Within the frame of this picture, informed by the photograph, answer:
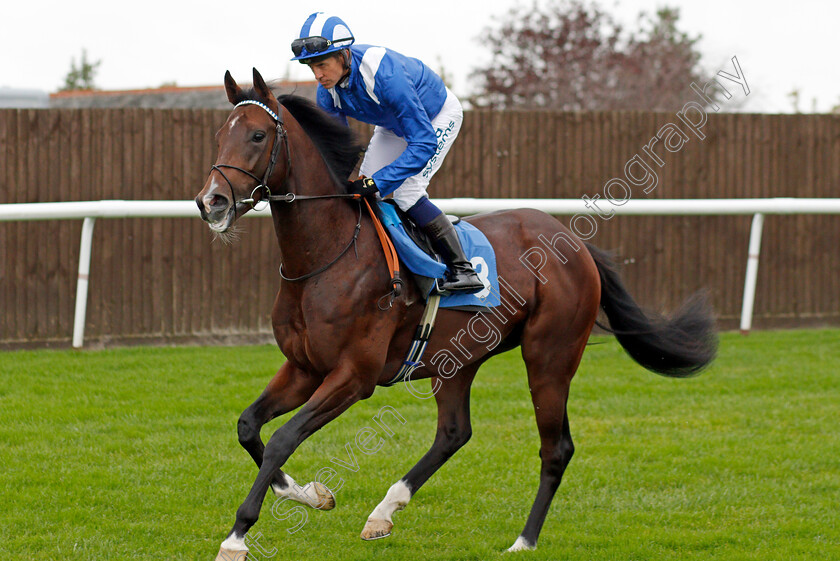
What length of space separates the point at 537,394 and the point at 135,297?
14.8ft

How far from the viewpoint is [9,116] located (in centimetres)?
757

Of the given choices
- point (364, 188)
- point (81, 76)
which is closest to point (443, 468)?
point (364, 188)

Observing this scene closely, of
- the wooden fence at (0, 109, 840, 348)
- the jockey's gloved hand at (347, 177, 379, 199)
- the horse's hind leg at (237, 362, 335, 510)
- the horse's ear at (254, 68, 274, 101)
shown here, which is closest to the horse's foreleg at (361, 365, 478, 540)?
the horse's hind leg at (237, 362, 335, 510)

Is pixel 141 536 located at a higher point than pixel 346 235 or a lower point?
lower

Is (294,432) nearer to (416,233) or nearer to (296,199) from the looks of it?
(296,199)

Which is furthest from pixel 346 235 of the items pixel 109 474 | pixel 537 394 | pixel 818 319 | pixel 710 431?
pixel 818 319

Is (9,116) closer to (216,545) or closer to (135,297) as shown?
(135,297)

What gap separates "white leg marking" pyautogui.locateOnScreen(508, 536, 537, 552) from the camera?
13.4 feet

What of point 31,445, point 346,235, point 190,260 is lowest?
point 31,445

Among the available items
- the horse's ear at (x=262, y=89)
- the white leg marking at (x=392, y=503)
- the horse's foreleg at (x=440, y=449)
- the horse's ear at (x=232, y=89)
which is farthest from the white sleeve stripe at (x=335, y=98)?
the white leg marking at (x=392, y=503)

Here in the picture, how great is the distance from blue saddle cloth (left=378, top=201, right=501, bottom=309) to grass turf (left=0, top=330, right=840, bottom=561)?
3.48ft

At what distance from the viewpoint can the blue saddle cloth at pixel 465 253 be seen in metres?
4.01

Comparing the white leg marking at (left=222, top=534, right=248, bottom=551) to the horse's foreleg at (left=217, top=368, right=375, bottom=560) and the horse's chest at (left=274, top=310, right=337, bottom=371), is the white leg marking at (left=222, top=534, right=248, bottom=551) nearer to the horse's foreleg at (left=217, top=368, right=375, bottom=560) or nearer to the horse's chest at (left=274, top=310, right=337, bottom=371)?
the horse's foreleg at (left=217, top=368, right=375, bottom=560)

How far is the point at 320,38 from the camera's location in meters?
3.74
